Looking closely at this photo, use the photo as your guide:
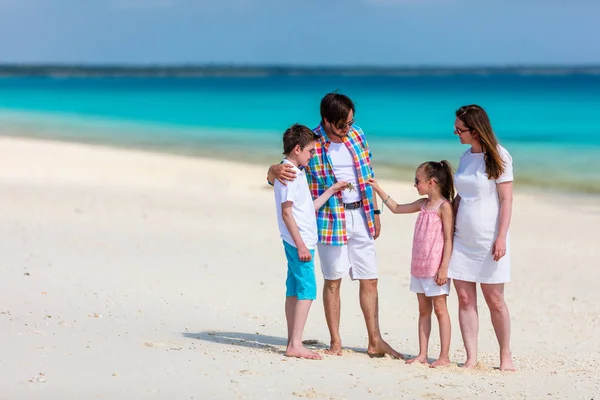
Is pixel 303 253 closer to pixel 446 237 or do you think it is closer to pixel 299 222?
pixel 299 222

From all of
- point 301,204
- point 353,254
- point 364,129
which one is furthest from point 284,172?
point 364,129

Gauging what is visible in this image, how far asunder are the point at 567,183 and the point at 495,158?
1405 cm

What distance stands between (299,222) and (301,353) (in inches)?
31.0

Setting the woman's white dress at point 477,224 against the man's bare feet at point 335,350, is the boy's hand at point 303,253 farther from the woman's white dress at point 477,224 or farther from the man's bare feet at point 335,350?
the woman's white dress at point 477,224

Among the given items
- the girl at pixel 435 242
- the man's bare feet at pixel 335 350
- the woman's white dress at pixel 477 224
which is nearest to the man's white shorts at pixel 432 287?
the girl at pixel 435 242

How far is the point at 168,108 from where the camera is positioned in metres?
47.2

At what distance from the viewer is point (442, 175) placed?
5578mm

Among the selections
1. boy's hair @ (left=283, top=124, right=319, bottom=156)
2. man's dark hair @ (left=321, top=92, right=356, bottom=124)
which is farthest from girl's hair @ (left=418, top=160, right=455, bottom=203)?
boy's hair @ (left=283, top=124, right=319, bottom=156)

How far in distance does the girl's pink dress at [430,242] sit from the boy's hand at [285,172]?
0.81 metres

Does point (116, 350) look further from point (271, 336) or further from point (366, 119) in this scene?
point (366, 119)

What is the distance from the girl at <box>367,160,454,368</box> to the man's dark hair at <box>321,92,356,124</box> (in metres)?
0.48

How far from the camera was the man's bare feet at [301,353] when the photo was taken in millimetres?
5496

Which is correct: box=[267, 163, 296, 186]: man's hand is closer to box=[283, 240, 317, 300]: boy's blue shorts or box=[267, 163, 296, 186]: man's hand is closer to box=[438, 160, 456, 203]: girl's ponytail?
box=[283, 240, 317, 300]: boy's blue shorts

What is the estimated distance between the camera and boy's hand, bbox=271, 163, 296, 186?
5.46 metres
